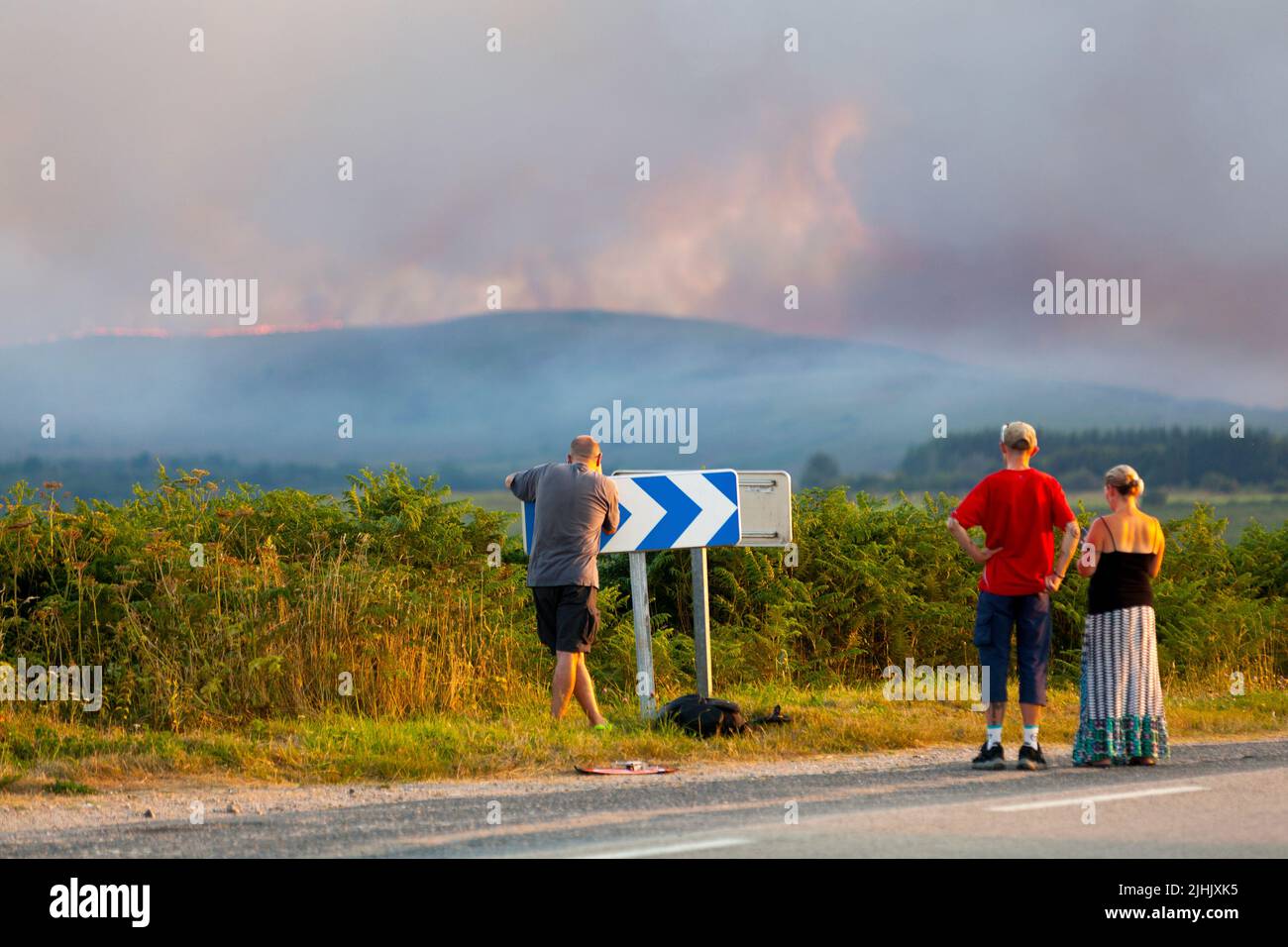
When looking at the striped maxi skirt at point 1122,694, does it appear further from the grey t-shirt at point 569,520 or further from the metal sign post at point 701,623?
the grey t-shirt at point 569,520

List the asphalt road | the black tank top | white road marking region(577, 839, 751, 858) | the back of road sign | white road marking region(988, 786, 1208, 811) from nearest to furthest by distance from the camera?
white road marking region(577, 839, 751, 858) → the asphalt road → white road marking region(988, 786, 1208, 811) → the black tank top → the back of road sign

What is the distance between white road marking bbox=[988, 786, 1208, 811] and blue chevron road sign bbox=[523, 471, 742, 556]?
14.2 feet

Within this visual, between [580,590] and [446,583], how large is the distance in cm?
325

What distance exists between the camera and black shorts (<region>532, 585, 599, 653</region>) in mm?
12523

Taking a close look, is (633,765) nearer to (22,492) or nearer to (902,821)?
(902,821)

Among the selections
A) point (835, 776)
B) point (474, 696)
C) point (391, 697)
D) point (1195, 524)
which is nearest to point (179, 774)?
point (391, 697)

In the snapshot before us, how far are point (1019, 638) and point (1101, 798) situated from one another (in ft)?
6.40

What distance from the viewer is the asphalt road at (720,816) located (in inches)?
308

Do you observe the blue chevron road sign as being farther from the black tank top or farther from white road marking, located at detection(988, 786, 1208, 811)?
white road marking, located at detection(988, 786, 1208, 811)

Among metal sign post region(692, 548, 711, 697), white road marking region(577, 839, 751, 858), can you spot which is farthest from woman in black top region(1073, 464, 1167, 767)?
white road marking region(577, 839, 751, 858)

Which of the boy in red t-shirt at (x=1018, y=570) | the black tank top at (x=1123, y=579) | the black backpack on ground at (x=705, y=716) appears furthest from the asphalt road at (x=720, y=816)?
the black tank top at (x=1123, y=579)

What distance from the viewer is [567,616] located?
12562 millimetres

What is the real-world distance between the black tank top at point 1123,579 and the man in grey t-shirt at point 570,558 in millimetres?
3840

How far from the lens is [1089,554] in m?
11.5
